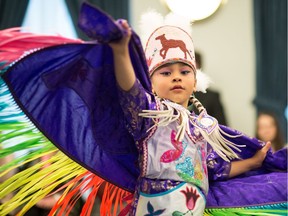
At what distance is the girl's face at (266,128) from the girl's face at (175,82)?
4.89 feet

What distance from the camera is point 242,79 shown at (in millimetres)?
3830

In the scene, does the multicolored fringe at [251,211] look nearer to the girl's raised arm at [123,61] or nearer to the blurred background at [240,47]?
the girl's raised arm at [123,61]

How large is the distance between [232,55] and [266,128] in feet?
3.07

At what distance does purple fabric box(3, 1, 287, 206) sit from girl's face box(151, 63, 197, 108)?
0.46ft

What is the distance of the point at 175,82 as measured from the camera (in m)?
1.46

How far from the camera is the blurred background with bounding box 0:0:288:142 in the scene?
376 centimetres

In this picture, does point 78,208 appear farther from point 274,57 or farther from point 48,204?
point 274,57

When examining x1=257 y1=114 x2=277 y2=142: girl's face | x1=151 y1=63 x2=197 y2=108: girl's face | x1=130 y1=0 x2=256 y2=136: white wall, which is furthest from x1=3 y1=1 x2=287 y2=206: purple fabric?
x1=130 y1=0 x2=256 y2=136: white wall

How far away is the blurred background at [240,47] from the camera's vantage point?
3.76m

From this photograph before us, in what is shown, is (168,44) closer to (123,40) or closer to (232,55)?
(123,40)

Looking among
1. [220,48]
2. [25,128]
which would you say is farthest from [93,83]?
[220,48]

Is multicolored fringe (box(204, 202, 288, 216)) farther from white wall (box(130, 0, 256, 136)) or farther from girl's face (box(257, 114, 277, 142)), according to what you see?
white wall (box(130, 0, 256, 136))

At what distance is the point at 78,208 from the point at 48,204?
0.10 metres

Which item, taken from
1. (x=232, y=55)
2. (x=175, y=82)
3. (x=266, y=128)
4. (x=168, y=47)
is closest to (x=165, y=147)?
(x=175, y=82)
